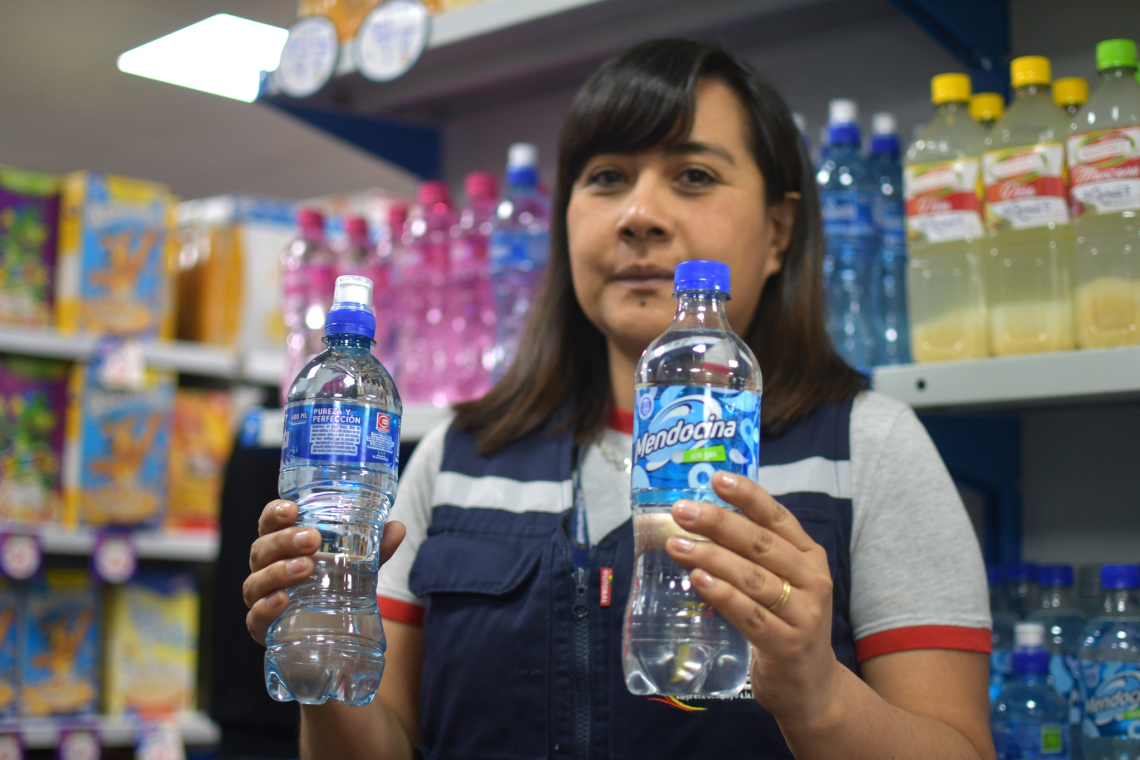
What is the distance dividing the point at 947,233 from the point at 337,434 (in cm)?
107

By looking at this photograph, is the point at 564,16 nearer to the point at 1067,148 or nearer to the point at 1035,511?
the point at 1067,148

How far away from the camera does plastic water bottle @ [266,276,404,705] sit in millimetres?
1075

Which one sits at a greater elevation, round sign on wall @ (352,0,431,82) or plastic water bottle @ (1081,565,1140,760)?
round sign on wall @ (352,0,431,82)

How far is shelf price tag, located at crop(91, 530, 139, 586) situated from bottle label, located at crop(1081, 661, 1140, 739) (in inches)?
116

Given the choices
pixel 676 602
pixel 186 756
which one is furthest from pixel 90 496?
pixel 676 602

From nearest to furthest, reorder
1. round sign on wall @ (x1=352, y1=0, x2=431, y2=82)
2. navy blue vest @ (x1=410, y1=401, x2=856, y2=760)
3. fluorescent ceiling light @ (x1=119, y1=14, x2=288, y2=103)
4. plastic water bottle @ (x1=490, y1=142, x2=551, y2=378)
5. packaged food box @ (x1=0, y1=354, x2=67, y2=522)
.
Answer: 1. navy blue vest @ (x1=410, y1=401, x2=856, y2=760)
2. plastic water bottle @ (x1=490, y1=142, x2=551, y2=378)
3. round sign on wall @ (x1=352, y1=0, x2=431, y2=82)
4. packaged food box @ (x1=0, y1=354, x2=67, y2=522)
5. fluorescent ceiling light @ (x1=119, y1=14, x2=288, y2=103)

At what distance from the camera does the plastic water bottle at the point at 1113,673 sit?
1.51 meters

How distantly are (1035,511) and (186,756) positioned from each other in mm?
3079

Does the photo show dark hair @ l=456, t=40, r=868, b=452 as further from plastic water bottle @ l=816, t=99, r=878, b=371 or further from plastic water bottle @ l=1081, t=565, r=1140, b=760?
plastic water bottle @ l=1081, t=565, r=1140, b=760

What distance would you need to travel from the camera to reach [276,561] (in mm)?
1104

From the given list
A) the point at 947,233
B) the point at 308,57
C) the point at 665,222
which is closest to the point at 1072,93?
the point at 947,233

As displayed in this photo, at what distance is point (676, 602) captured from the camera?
120 centimetres

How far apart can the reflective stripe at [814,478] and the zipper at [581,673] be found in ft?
0.96

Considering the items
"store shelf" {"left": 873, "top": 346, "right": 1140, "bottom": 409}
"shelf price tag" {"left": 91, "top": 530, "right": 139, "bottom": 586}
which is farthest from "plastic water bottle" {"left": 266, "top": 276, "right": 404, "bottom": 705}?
"shelf price tag" {"left": 91, "top": 530, "right": 139, "bottom": 586}
